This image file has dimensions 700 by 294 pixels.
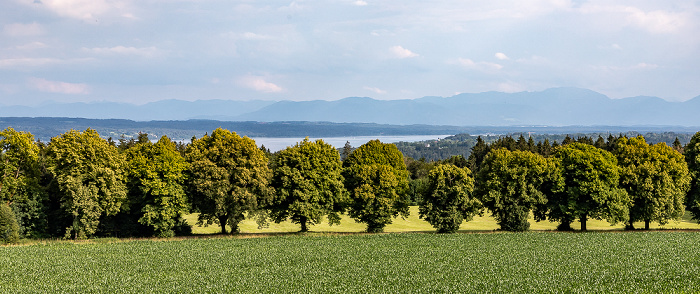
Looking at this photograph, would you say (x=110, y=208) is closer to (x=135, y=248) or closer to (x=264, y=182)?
(x=135, y=248)

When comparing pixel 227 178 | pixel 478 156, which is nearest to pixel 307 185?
pixel 227 178

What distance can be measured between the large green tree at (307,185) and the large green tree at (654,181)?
110ft

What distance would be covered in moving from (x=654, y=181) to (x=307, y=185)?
3994 centimetres

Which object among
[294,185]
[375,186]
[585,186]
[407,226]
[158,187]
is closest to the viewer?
[158,187]

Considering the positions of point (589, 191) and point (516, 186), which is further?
point (516, 186)

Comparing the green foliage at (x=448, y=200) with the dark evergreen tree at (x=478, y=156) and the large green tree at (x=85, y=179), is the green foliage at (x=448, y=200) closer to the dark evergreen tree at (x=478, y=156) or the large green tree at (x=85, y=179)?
the large green tree at (x=85, y=179)

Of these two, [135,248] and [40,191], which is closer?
[135,248]

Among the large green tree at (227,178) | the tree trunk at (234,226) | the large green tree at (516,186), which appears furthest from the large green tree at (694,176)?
the tree trunk at (234,226)

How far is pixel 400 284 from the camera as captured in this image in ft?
101

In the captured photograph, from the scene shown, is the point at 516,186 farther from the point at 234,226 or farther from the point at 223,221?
the point at 223,221

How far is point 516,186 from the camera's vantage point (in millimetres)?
59344

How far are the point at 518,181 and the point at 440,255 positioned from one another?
2158 cm

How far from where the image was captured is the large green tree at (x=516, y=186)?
5850cm

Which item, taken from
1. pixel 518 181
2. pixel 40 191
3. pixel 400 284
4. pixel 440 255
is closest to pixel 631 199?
pixel 518 181
